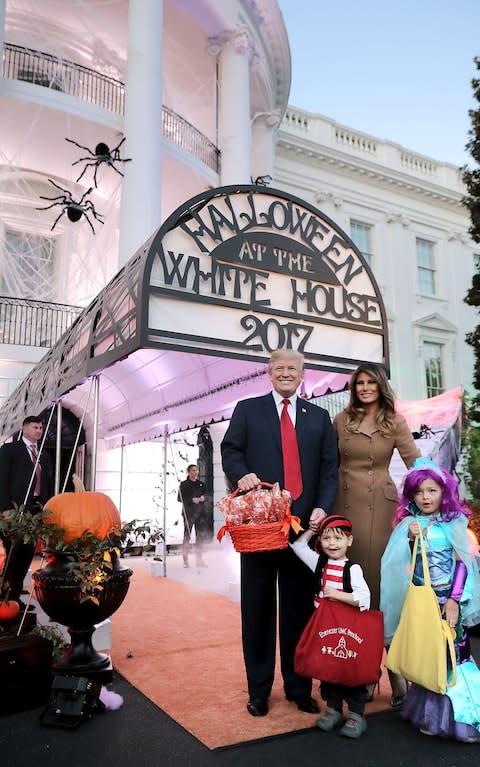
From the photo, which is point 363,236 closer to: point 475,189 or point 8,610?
point 475,189

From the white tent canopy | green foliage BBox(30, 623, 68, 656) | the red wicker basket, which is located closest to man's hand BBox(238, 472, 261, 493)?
the red wicker basket

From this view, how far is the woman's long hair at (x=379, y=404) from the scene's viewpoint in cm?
339

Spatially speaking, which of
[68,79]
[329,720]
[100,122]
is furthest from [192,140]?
[329,720]

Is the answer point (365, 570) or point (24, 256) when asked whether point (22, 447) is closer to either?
point (365, 570)

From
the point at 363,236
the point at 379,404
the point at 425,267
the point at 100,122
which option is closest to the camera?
the point at 379,404

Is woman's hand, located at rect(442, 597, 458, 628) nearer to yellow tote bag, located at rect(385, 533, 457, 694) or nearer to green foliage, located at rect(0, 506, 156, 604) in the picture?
yellow tote bag, located at rect(385, 533, 457, 694)

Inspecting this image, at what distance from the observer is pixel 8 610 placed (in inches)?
169

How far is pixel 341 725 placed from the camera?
287 centimetres

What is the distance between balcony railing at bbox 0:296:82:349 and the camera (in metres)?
12.8

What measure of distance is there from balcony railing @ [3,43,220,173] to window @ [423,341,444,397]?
9.43 meters

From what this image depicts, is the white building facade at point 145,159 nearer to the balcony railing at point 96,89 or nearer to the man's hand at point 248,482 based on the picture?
the balcony railing at point 96,89

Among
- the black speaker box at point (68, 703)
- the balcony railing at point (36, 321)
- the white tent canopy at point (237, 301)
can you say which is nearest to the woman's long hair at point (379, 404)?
the white tent canopy at point (237, 301)

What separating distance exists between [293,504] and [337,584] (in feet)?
1.55

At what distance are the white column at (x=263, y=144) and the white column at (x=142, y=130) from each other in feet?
16.6
